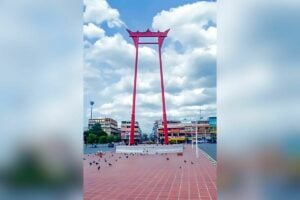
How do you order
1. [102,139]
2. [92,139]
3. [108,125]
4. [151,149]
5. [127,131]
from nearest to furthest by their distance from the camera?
[151,149]
[92,139]
[102,139]
[127,131]
[108,125]

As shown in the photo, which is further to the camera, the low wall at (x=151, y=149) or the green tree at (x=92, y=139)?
the green tree at (x=92, y=139)

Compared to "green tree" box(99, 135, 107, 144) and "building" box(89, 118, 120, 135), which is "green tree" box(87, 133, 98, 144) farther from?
"building" box(89, 118, 120, 135)

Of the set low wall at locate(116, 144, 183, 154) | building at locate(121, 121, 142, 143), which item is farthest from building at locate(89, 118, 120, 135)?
low wall at locate(116, 144, 183, 154)

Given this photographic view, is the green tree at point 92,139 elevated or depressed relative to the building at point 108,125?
depressed

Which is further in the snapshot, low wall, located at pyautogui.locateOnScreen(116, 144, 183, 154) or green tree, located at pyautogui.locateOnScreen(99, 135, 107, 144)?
green tree, located at pyautogui.locateOnScreen(99, 135, 107, 144)

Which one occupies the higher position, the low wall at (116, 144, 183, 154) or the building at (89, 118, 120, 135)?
the building at (89, 118, 120, 135)

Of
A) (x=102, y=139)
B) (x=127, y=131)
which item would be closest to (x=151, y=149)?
(x=102, y=139)

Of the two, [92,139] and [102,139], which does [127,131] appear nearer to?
[102,139]

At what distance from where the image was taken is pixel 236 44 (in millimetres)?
1218

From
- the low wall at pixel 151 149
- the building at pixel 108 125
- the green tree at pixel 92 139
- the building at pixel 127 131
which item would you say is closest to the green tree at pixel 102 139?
the green tree at pixel 92 139

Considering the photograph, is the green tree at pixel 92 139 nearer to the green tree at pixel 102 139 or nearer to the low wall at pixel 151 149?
the green tree at pixel 102 139

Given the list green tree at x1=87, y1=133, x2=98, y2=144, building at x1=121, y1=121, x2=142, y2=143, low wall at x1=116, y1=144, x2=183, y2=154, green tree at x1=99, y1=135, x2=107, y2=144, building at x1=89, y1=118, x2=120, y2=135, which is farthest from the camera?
building at x1=89, y1=118, x2=120, y2=135

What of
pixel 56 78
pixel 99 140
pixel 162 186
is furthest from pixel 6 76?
pixel 99 140

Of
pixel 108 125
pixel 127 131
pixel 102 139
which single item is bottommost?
pixel 102 139
